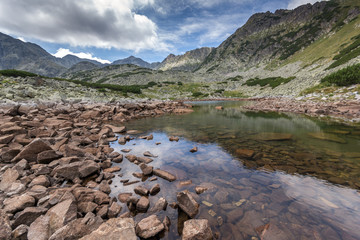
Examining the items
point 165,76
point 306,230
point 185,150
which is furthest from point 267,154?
point 165,76

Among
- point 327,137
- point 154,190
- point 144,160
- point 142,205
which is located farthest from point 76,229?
point 327,137

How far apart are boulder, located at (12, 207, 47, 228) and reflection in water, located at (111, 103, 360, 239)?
7.38ft

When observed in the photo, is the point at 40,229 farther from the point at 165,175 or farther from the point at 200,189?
the point at 200,189

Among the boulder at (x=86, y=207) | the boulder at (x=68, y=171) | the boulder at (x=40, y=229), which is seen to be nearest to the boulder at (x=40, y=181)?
the boulder at (x=68, y=171)

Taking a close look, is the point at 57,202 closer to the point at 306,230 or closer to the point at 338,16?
the point at 306,230

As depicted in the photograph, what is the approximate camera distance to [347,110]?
944 inches

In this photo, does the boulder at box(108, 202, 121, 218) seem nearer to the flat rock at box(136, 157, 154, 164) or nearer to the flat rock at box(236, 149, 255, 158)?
the flat rock at box(136, 157, 154, 164)

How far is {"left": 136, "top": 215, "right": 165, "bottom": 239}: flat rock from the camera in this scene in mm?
4133

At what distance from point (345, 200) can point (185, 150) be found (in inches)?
303

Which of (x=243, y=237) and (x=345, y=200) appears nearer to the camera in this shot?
(x=243, y=237)

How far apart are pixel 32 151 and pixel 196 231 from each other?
849 cm

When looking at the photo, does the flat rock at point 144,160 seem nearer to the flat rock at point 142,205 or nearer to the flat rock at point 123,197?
the flat rock at point 123,197

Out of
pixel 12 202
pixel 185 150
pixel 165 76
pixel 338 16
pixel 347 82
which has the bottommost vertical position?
pixel 185 150

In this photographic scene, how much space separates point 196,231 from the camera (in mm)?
3934
